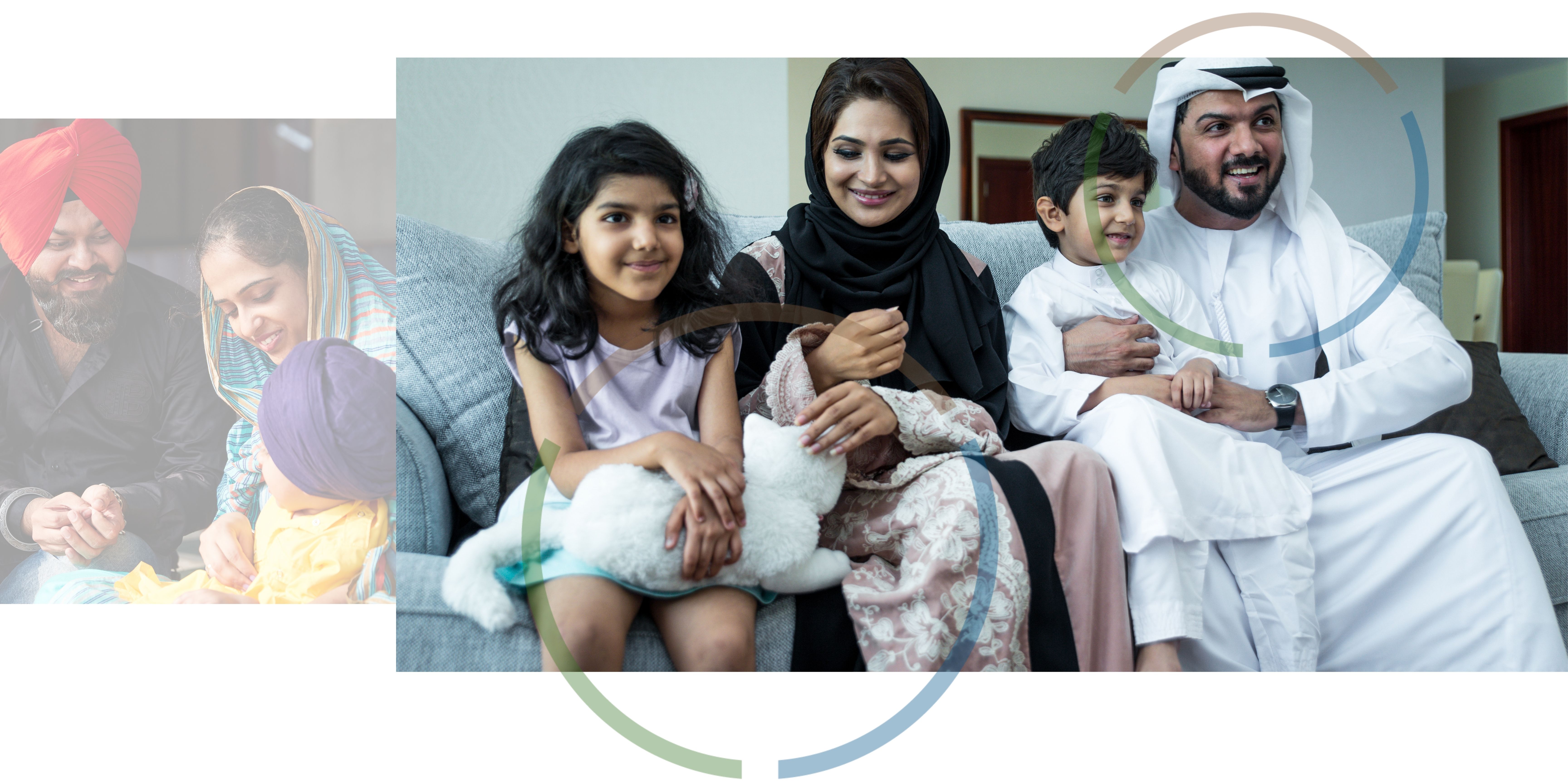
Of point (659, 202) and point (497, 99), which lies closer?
point (659, 202)

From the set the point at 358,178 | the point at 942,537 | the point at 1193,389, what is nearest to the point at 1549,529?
the point at 1193,389

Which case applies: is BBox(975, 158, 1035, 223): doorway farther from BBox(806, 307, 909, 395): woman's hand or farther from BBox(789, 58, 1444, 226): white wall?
BBox(806, 307, 909, 395): woman's hand

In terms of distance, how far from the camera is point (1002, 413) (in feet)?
4.01

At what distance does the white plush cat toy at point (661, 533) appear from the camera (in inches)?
33.6

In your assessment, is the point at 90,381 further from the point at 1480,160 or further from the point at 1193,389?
the point at 1480,160

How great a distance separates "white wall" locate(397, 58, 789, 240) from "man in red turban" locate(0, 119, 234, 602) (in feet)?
1.37

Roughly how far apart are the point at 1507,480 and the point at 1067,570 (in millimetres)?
878

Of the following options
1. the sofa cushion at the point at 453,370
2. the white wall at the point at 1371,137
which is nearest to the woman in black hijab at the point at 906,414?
the sofa cushion at the point at 453,370

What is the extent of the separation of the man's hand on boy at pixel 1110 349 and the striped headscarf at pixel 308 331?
1.01 meters

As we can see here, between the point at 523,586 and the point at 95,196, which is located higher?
the point at 95,196

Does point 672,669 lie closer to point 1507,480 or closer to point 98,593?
point 98,593

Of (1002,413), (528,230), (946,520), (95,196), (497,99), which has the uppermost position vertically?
(497,99)

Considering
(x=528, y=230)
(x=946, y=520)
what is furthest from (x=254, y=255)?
(x=946, y=520)

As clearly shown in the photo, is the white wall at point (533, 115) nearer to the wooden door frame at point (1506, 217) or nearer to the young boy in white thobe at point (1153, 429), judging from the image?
the young boy in white thobe at point (1153, 429)
